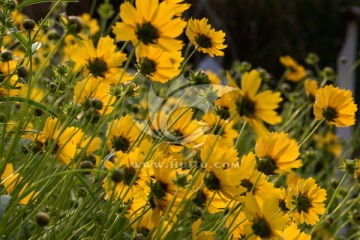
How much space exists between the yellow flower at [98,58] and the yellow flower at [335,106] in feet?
0.91

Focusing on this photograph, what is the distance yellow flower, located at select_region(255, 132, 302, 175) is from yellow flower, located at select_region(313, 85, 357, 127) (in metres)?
0.12

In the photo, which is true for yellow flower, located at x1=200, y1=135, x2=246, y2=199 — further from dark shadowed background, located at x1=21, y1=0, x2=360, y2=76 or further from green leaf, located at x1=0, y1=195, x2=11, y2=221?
dark shadowed background, located at x1=21, y1=0, x2=360, y2=76

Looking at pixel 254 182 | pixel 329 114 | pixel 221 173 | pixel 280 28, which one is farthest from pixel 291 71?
pixel 280 28

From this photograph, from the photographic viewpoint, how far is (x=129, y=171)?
0.75 m

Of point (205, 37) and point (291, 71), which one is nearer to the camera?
point (205, 37)

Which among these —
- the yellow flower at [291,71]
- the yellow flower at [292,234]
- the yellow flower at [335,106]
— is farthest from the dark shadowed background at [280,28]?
the yellow flower at [292,234]

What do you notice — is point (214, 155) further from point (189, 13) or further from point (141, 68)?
point (189, 13)

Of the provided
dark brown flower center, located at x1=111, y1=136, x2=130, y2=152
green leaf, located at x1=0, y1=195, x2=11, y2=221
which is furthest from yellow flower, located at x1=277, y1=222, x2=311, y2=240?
green leaf, located at x1=0, y1=195, x2=11, y2=221

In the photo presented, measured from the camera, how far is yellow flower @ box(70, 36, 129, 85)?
80 centimetres

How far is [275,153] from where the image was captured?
806 mm

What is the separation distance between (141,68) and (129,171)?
0.41 ft

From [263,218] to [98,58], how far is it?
27cm

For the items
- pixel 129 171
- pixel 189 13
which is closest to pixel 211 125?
pixel 129 171

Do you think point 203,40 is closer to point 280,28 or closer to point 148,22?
point 148,22
